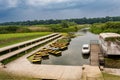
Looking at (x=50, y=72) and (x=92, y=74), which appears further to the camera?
(x=50, y=72)

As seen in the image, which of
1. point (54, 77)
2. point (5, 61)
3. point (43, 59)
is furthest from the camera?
point (43, 59)

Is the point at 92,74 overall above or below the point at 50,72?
above

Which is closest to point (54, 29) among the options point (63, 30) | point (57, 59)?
point (63, 30)

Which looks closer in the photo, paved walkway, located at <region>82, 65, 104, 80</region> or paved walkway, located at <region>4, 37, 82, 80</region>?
paved walkway, located at <region>82, 65, 104, 80</region>

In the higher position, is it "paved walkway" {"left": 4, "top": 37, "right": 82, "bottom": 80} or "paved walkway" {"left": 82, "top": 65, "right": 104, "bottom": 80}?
"paved walkway" {"left": 82, "top": 65, "right": 104, "bottom": 80}

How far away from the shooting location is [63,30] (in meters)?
114

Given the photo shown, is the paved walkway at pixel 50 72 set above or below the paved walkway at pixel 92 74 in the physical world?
below

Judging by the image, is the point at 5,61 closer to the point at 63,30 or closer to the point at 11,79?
the point at 11,79

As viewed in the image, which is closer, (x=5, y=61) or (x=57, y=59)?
(x=5, y=61)

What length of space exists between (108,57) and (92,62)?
14.3 ft

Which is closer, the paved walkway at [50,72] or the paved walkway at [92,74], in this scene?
the paved walkway at [92,74]

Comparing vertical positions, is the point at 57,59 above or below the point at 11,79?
below

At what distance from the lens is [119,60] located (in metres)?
30.8

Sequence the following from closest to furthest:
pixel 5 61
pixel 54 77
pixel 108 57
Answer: pixel 54 77, pixel 5 61, pixel 108 57
